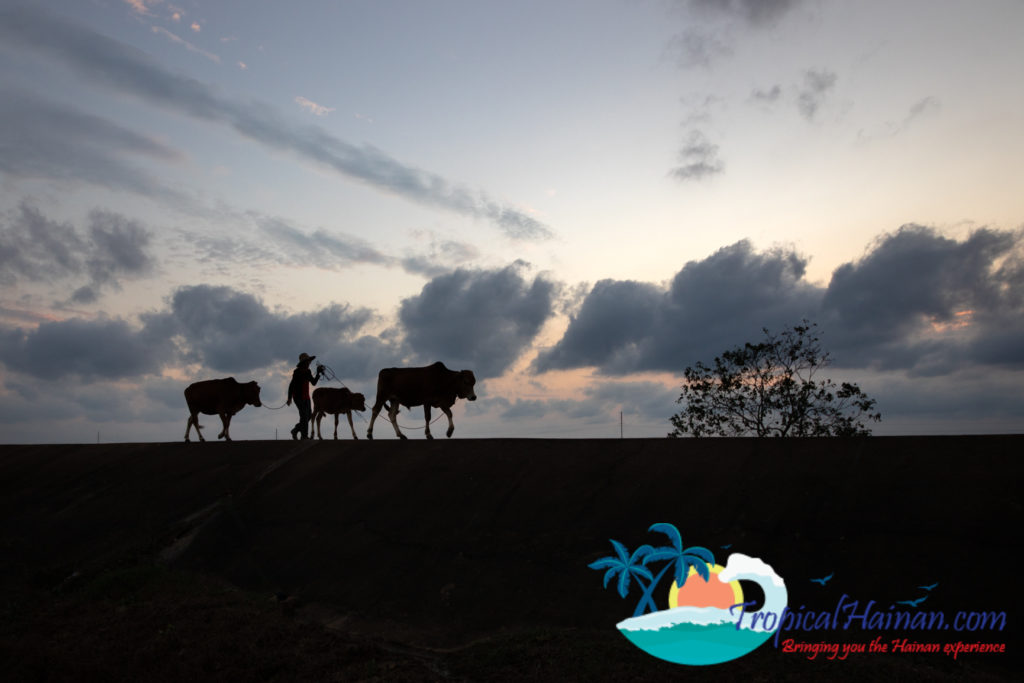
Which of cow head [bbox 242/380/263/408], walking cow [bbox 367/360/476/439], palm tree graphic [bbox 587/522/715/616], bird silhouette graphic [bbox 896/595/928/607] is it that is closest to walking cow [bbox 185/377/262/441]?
cow head [bbox 242/380/263/408]

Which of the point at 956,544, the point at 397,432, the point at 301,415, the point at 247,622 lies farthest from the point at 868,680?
the point at 301,415

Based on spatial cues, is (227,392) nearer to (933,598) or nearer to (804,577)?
(804,577)

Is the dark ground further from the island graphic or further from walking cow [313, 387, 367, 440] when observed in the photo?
walking cow [313, 387, 367, 440]

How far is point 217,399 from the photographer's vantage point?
19.8m

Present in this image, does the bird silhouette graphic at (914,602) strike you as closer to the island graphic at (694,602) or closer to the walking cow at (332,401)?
the island graphic at (694,602)

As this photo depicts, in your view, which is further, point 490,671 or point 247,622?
point 247,622

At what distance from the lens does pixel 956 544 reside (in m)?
7.89

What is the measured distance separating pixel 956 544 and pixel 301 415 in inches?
605

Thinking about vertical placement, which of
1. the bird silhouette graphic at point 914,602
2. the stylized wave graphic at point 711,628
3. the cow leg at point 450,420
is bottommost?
the stylized wave graphic at point 711,628

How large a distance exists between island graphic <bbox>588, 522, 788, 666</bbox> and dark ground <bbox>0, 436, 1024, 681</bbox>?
0.58 feet

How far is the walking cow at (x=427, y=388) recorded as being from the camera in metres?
17.3

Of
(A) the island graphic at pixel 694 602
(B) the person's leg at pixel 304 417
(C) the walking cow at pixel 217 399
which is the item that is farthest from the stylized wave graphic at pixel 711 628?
(C) the walking cow at pixel 217 399

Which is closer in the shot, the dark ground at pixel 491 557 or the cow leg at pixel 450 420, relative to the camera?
the dark ground at pixel 491 557

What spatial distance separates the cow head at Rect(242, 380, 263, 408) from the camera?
66.3 feet
